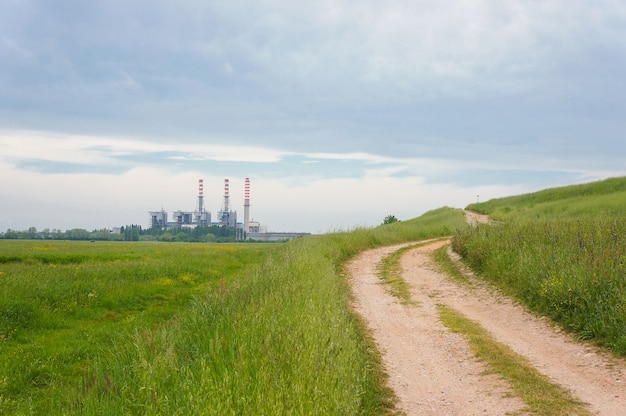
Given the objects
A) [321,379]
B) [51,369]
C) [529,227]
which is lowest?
[51,369]

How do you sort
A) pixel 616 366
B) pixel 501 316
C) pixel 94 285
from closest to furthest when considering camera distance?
pixel 616 366 < pixel 501 316 < pixel 94 285

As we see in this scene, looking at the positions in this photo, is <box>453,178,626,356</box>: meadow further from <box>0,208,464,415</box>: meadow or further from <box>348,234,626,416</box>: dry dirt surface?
<box>0,208,464,415</box>: meadow

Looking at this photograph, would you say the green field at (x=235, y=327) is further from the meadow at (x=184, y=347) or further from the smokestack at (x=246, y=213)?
the smokestack at (x=246, y=213)

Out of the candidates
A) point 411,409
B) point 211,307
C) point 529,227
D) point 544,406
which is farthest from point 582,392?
point 529,227

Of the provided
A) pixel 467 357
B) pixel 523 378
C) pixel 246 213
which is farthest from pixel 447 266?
pixel 246 213

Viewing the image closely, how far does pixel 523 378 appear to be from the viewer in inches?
366

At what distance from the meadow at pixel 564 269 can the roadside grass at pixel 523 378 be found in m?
1.96

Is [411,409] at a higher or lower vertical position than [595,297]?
lower

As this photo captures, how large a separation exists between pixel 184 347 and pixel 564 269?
1077cm

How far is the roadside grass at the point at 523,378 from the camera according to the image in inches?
315

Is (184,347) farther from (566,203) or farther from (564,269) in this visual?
(566,203)

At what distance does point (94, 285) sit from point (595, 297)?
1724 centimetres

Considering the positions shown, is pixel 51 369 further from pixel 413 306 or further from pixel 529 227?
pixel 529 227

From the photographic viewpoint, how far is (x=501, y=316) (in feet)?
48.2
